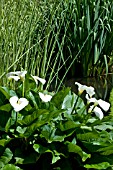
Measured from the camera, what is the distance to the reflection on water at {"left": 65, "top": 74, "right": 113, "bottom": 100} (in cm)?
446

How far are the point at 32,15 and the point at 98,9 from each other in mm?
1764

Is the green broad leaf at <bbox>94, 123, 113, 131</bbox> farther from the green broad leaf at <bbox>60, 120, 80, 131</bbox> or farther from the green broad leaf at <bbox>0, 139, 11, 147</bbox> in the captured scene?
the green broad leaf at <bbox>0, 139, 11, 147</bbox>

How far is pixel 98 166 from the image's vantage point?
7.18 feet

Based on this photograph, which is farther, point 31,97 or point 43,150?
point 31,97

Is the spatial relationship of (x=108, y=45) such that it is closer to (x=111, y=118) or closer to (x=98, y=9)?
(x=98, y=9)

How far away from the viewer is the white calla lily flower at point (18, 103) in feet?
6.91

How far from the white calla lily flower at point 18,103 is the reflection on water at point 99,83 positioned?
2.23 m

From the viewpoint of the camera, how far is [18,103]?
2.15m

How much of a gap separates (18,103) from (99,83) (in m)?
2.74

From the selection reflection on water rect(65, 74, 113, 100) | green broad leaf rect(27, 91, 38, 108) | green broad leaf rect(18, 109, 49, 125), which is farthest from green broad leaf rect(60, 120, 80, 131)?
reflection on water rect(65, 74, 113, 100)

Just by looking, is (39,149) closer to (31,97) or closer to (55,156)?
(55,156)

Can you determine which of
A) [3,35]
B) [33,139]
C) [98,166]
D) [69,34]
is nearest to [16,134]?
[33,139]

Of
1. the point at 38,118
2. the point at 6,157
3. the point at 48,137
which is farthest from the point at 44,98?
the point at 6,157

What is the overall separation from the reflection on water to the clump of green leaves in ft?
6.90
